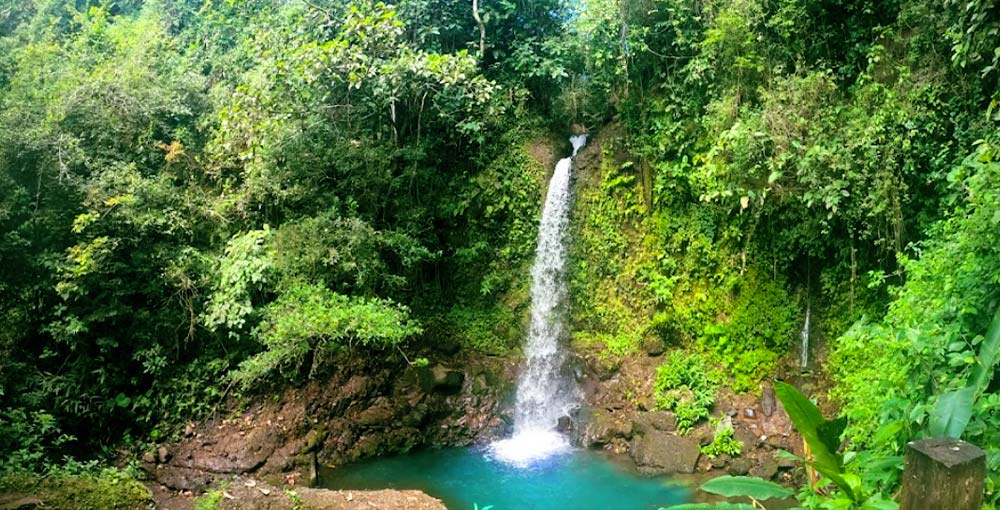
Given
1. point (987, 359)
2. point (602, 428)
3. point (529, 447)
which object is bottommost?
point (529, 447)

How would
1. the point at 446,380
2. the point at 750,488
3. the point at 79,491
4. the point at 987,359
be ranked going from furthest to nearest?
the point at 446,380, the point at 79,491, the point at 987,359, the point at 750,488

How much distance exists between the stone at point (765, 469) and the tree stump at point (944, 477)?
18.2 ft

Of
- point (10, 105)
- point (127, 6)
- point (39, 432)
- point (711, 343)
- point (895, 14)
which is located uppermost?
point (127, 6)

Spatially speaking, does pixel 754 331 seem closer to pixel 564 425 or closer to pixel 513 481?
pixel 564 425

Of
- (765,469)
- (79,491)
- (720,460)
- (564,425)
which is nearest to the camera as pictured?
(79,491)

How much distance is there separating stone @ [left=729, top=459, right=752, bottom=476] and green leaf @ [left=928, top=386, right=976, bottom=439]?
4827mm

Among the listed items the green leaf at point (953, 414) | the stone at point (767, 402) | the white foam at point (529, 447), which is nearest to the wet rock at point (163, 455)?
the white foam at point (529, 447)

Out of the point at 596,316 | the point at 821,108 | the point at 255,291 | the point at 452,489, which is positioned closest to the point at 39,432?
the point at 255,291

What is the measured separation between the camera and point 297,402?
25.7ft

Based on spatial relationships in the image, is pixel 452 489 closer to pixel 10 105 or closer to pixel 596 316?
pixel 596 316

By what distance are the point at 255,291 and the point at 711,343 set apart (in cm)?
569

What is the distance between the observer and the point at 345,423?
7.78 meters

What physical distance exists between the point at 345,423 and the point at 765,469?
4.87 m

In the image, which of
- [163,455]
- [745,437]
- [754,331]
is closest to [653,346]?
[754,331]
